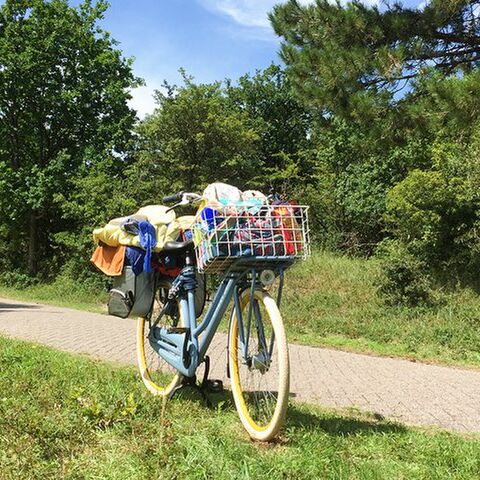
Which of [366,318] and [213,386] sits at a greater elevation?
[213,386]

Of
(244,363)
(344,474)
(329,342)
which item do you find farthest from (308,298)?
(344,474)

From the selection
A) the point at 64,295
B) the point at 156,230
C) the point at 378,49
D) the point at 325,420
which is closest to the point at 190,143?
the point at 64,295

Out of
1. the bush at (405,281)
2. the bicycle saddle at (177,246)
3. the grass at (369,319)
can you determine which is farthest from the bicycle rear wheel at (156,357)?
the bush at (405,281)

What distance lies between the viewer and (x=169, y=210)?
15.9 feet

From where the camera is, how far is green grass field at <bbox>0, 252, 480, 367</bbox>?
386 inches

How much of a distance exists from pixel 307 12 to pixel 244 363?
7.57 metres

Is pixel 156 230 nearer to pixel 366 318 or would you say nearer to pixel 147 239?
pixel 147 239

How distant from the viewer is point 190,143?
2252cm

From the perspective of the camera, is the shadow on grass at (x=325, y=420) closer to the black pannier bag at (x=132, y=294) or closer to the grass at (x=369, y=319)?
the black pannier bag at (x=132, y=294)

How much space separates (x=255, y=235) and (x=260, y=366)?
92 centimetres

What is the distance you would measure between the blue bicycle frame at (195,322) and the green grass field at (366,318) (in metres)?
5.24

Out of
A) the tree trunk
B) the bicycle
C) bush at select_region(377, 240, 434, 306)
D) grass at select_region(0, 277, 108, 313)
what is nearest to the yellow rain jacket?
the bicycle

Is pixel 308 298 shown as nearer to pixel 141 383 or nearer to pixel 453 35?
pixel 453 35

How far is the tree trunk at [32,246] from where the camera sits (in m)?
26.8
